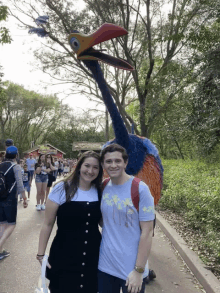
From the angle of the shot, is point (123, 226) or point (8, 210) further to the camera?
point (8, 210)

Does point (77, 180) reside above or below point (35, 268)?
above

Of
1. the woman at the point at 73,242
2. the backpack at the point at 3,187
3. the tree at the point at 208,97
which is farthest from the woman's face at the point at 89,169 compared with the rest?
the tree at the point at 208,97

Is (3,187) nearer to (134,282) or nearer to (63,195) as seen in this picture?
(63,195)

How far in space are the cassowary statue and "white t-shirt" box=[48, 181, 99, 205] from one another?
4.09 feet

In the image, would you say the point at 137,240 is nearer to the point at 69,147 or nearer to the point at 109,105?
the point at 109,105

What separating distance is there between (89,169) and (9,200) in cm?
241

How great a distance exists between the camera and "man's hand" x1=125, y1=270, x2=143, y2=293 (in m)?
1.92

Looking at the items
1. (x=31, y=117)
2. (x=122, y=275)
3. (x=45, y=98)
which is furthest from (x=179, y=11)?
(x=31, y=117)

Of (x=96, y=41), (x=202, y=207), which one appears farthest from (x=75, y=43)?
(x=202, y=207)

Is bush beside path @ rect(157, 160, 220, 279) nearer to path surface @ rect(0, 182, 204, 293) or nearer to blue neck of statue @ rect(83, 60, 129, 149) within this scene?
path surface @ rect(0, 182, 204, 293)

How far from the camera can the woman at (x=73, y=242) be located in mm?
2162

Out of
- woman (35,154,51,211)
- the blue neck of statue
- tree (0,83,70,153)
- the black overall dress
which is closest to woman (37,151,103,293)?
the black overall dress

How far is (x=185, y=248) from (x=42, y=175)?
4.19m

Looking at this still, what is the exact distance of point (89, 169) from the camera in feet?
7.43
